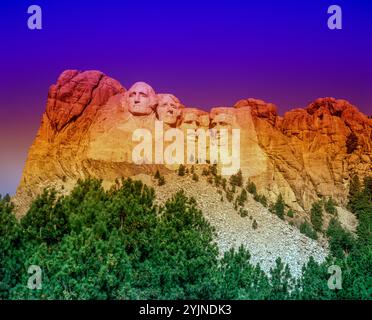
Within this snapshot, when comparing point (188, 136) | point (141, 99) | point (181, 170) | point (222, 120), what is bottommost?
point (181, 170)

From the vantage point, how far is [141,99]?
97.1ft

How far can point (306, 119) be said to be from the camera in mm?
34906

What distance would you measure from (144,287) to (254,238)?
36.3 feet

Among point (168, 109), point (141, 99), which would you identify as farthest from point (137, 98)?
point (168, 109)

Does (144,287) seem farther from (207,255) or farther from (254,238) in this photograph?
(254,238)

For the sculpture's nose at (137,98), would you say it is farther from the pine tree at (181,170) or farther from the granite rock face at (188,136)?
the pine tree at (181,170)

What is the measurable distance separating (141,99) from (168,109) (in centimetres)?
214

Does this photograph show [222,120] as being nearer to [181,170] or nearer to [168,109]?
[168,109]

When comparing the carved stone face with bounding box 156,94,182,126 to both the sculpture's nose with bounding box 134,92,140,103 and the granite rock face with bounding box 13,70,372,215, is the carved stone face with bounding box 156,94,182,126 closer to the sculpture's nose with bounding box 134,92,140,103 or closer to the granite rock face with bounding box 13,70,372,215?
the granite rock face with bounding box 13,70,372,215

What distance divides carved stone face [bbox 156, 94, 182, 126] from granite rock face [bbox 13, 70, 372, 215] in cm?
7

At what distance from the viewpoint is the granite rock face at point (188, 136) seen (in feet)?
93.1

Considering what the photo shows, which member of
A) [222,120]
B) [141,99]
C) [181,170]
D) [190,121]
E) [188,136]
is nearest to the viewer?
[181,170]

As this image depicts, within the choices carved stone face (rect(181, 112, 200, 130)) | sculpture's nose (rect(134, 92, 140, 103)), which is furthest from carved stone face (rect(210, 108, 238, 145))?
sculpture's nose (rect(134, 92, 140, 103))

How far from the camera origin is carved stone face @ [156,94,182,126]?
30219 millimetres
